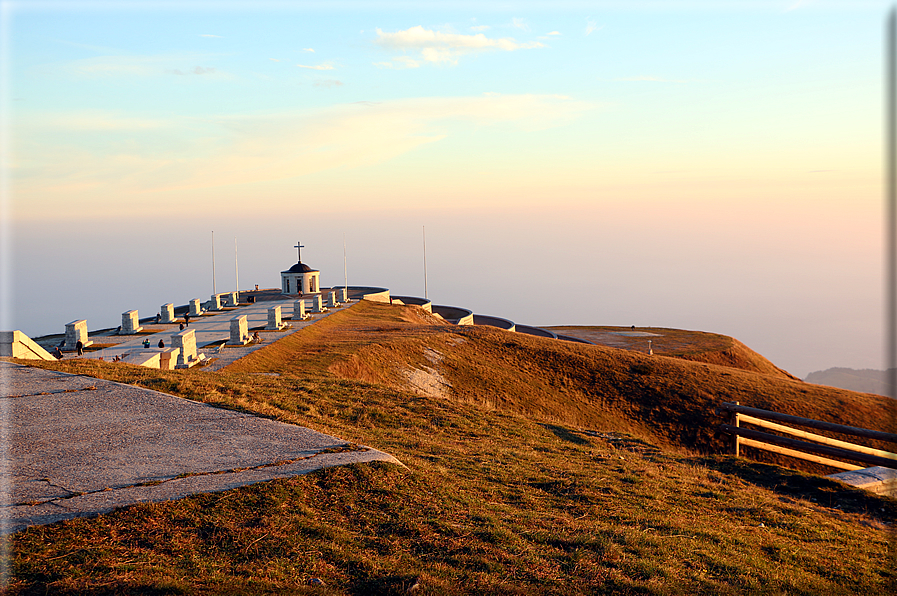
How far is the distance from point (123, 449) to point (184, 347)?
15.5 metres

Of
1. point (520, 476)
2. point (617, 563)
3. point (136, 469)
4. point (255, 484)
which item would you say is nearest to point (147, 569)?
point (255, 484)

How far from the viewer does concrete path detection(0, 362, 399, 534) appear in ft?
23.1

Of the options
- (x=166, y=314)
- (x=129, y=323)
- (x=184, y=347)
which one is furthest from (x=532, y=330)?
(x=184, y=347)

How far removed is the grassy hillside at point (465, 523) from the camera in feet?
19.1

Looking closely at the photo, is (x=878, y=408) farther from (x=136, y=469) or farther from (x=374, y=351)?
(x=136, y=469)

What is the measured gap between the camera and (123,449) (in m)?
8.70

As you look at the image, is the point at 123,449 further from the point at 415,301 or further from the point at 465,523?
the point at 415,301

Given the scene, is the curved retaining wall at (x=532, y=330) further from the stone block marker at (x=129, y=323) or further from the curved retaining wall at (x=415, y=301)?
the stone block marker at (x=129, y=323)

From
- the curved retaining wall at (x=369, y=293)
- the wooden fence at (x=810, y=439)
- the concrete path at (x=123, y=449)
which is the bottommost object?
the wooden fence at (x=810, y=439)

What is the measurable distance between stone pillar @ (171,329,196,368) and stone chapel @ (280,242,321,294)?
34.9 meters

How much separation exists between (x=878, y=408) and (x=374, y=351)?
2692 centimetres

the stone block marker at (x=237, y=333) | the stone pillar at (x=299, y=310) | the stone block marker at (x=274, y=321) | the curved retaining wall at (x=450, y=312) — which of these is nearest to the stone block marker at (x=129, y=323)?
the stone block marker at (x=274, y=321)

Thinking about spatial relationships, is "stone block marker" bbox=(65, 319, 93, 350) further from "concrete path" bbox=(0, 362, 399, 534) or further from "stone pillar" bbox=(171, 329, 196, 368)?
"concrete path" bbox=(0, 362, 399, 534)

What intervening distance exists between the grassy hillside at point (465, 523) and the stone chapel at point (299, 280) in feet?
140
